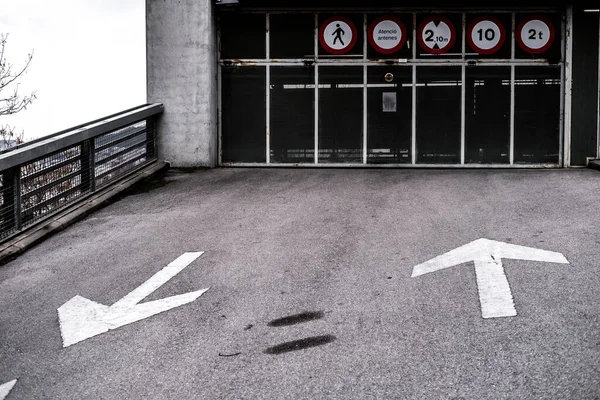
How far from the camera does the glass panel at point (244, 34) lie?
15953 mm

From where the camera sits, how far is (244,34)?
16.0 metres

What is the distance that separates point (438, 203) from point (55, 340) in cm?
686

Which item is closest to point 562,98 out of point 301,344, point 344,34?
point 344,34

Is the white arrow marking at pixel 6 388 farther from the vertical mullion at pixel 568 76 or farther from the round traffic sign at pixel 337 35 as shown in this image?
the vertical mullion at pixel 568 76

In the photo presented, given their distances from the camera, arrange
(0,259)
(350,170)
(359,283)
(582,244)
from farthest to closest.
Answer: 1. (350,170)
2. (0,259)
3. (582,244)
4. (359,283)

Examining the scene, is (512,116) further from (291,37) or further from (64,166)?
(64,166)

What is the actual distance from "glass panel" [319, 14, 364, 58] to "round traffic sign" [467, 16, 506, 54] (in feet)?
8.14

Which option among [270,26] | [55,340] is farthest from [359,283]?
[270,26]

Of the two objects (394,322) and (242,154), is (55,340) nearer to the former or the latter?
(394,322)

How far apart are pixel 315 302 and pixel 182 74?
10.4m

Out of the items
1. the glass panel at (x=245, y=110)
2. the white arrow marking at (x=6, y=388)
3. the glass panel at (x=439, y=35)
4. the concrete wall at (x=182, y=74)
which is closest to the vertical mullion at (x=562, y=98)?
the glass panel at (x=439, y=35)

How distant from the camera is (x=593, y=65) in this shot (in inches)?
614

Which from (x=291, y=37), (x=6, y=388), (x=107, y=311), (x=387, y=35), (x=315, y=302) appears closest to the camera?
(x=6, y=388)

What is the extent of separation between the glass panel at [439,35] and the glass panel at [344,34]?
136cm
